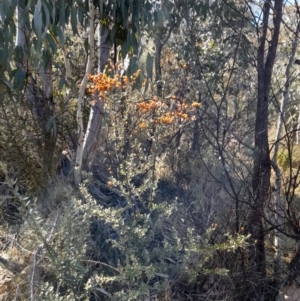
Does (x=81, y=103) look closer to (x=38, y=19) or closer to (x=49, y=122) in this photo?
(x=49, y=122)

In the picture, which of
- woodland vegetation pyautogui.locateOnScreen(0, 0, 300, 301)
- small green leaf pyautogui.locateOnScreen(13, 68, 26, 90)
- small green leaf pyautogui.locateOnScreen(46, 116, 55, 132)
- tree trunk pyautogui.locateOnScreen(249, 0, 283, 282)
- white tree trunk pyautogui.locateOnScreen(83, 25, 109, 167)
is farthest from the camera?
white tree trunk pyautogui.locateOnScreen(83, 25, 109, 167)

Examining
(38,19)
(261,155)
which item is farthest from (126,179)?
(38,19)

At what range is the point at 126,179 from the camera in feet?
9.24

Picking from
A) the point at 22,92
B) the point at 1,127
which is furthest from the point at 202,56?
the point at 1,127

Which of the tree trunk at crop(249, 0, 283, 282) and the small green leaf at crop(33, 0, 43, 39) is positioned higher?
the small green leaf at crop(33, 0, 43, 39)

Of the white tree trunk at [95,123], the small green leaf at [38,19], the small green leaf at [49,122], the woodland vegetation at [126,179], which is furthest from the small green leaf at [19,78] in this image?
the small green leaf at [38,19]

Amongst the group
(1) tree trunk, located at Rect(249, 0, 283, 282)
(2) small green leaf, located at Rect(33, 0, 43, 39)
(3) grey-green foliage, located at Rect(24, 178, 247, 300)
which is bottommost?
(3) grey-green foliage, located at Rect(24, 178, 247, 300)

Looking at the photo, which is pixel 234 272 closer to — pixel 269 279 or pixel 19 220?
pixel 269 279

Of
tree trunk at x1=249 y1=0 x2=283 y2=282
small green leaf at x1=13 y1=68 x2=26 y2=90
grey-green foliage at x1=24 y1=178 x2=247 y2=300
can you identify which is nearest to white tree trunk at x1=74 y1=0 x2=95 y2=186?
small green leaf at x1=13 y1=68 x2=26 y2=90

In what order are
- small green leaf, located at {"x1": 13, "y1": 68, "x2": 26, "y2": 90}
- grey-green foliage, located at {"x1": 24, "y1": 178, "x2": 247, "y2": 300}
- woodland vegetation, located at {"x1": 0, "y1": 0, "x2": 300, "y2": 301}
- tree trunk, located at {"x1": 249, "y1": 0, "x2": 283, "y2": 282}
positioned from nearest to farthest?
grey-green foliage, located at {"x1": 24, "y1": 178, "x2": 247, "y2": 300} < woodland vegetation, located at {"x1": 0, "y1": 0, "x2": 300, "y2": 301} < tree trunk, located at {"x1": 249, "y1": 0, "x2": 283, "y2": 282} < small green leaf, located at {"x1": 13, "y1": 68, "x2": 26, "y2": 90}

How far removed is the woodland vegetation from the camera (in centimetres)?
278

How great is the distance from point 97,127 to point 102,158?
404mm

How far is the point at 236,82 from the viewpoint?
570 cm

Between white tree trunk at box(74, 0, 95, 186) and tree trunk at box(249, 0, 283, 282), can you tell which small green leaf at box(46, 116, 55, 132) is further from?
tree trunk at box(249, 0, 283, 282)
